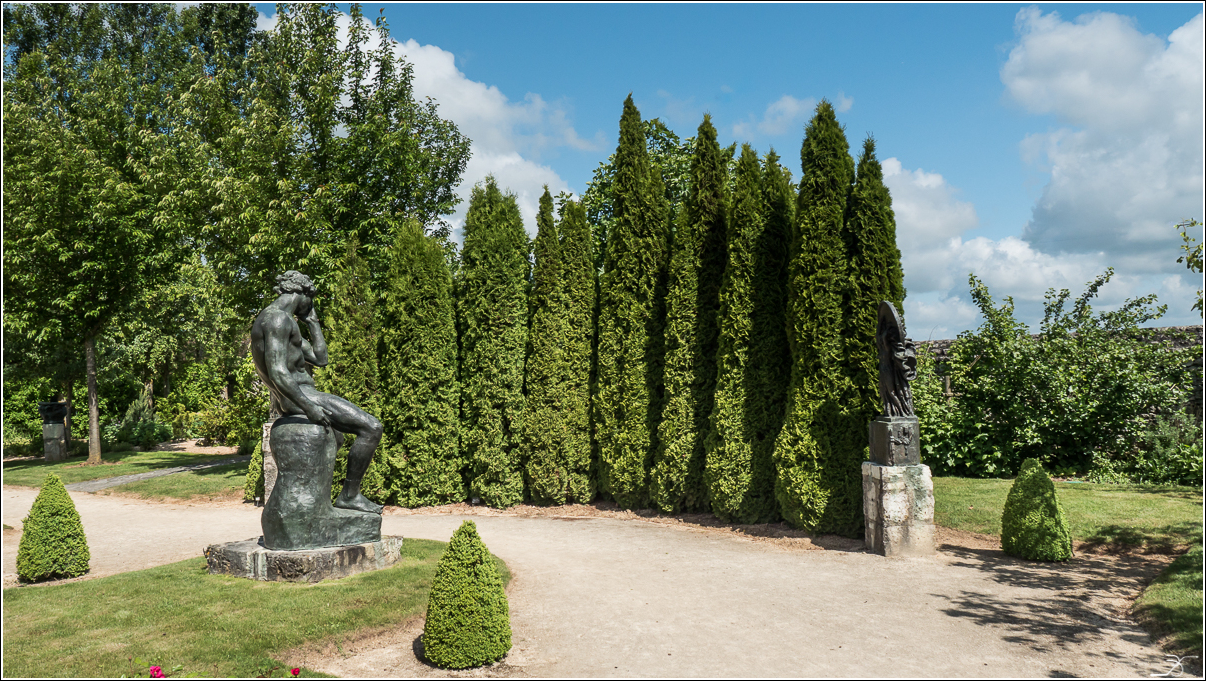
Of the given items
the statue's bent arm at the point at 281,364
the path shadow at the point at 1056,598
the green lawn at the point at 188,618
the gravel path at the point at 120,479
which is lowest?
the gravel path at the point at 120,479

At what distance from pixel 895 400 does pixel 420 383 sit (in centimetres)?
762

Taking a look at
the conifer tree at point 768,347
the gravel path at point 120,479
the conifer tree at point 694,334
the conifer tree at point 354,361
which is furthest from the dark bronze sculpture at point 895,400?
the gravel path at point 120,479

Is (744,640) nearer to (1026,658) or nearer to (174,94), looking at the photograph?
(1026,658)

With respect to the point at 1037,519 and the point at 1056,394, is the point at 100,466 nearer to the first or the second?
the point at 1037,519

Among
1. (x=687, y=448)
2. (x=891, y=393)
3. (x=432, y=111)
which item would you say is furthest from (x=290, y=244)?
(x=891, y=393)

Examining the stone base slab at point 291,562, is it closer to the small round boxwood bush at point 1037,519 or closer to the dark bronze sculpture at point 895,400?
the dark bronze sculpture at point 895,400

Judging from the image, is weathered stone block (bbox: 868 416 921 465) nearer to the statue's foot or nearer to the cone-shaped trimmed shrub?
the statue's foot

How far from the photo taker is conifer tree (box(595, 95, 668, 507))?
11.4m

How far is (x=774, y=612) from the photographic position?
6.00 meters

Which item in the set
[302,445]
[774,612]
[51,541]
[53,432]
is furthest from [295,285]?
[53,432]

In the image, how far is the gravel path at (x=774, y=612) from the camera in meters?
4.86

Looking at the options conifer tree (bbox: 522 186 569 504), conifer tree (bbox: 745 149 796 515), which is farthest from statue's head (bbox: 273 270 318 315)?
conifer tree (bbox: 745 149 796 515)

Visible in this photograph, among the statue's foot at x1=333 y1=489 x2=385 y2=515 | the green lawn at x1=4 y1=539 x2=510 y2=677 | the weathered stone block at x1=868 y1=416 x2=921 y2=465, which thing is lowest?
the green lawn at x1=4 y1=539 x2=510 y2=677

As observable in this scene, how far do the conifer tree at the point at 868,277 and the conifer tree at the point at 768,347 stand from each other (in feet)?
3.84
